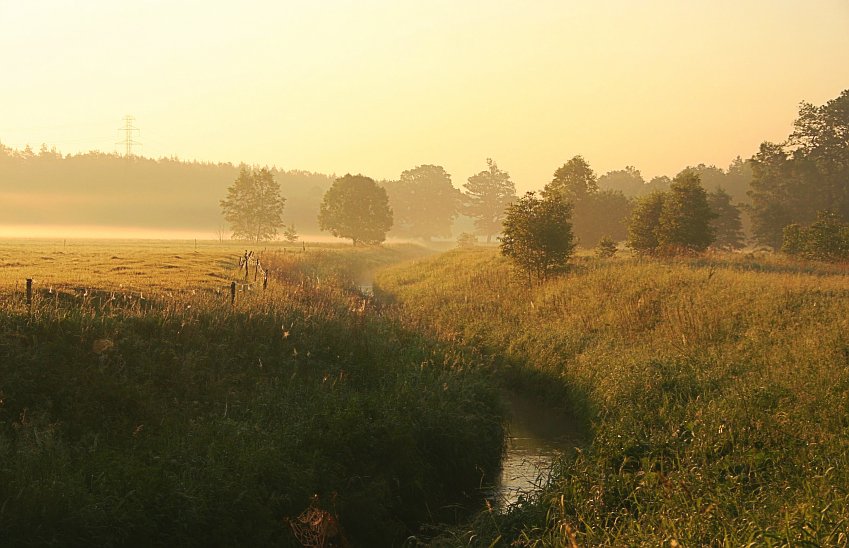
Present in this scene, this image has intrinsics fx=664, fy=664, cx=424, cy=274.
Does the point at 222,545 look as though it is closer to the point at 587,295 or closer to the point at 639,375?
the point at 639,375

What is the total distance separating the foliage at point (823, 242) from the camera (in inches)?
1422

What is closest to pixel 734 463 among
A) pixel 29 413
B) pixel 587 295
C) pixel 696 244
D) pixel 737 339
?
pixel 737 339

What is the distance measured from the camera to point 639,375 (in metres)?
15.9

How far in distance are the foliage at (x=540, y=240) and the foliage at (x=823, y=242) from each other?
15.4 m

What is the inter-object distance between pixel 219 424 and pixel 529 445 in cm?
678

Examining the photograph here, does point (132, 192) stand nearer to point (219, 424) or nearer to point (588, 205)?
point (588, 205)

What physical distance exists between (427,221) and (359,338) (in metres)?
120

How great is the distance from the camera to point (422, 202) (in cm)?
13550

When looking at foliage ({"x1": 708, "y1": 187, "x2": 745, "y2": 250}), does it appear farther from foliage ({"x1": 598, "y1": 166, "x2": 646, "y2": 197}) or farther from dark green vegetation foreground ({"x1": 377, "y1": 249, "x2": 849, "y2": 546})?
foliage ({"x1": 598, "y1": 166, "x2": 646, "y2": 197})

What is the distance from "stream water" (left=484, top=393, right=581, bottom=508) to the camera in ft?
39.5

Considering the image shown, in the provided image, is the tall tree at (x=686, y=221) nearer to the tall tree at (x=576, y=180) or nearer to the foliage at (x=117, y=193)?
the tall tree at (x=576, y=180)

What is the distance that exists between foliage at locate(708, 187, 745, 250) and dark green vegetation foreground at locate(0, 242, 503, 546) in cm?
5185

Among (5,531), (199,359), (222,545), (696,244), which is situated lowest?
(222,545)

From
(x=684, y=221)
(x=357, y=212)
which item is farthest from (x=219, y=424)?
(x=357, y=212)
